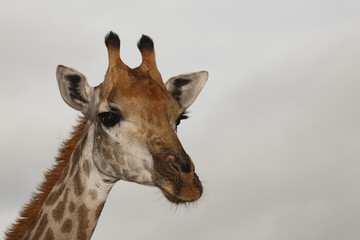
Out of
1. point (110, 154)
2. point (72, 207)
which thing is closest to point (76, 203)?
point (72, 207)

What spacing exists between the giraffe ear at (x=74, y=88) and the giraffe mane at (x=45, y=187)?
0.93 meters

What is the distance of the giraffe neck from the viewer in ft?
31.4

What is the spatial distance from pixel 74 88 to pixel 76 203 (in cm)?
220

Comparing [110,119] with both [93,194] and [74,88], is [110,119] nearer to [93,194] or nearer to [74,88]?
[74,88]

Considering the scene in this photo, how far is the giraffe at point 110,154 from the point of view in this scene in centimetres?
886

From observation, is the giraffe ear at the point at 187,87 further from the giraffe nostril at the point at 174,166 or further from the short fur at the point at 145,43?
the giraffe nostril at the point at 174,166

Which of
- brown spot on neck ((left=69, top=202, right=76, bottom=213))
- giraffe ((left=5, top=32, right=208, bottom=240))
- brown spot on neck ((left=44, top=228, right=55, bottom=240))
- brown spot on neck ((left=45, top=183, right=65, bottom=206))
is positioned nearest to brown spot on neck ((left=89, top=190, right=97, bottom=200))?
giraffe ((left=5, top=32, right=208, bottom=240))

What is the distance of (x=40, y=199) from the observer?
415 inches

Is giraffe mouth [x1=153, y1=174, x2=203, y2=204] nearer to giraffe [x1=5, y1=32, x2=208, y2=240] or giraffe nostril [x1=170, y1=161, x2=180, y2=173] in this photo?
giraffe [x1=5, y1=32, x2=208, y2=240]

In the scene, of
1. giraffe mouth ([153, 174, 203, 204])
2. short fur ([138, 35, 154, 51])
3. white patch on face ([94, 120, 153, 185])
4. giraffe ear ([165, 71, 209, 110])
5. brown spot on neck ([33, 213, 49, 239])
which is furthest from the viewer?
giraffe ear ([165, 71, 209, 110])

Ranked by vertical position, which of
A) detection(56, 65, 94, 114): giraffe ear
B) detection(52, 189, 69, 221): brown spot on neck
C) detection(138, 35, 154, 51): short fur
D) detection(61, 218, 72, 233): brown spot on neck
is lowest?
detection(61, 218, 72, 233): brown spot on neck

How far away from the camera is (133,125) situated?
930 cm

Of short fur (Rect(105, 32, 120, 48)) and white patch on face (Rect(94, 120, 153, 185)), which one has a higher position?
short fur (Rect(105, 32, 120, 48))

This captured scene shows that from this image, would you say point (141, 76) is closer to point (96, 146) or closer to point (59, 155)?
point (96, 146)
